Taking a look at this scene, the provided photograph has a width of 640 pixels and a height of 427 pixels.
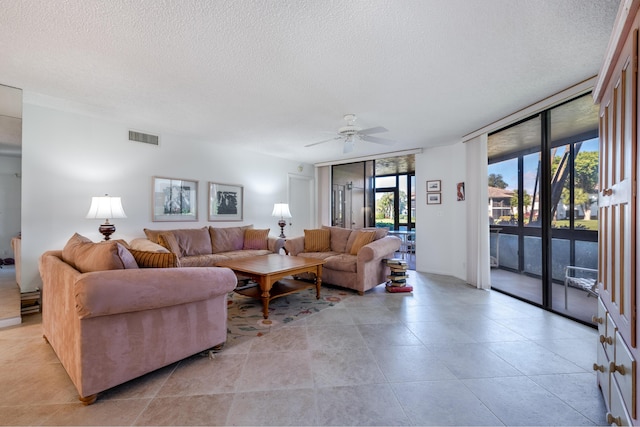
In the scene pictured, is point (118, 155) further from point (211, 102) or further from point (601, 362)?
point (601, 362)

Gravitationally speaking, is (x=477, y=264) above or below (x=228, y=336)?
above

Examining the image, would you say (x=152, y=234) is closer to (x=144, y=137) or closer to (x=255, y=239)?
(x=144, y=137)

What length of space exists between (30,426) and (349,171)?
6.07 meters

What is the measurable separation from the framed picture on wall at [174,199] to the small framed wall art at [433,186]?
14.2 ft

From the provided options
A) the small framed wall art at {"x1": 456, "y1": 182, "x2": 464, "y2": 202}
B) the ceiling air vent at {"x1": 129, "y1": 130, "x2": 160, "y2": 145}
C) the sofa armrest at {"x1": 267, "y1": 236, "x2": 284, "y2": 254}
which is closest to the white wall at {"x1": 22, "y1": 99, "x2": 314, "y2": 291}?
the ceiling air vent at {"x1": 129, "y1": 130, "x2": 160, "y2": 145}

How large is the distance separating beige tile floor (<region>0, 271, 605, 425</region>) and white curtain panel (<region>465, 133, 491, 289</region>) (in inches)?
51.4

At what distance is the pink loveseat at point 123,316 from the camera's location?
1.52 metres

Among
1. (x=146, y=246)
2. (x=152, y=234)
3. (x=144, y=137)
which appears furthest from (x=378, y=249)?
(x=144, y=137)

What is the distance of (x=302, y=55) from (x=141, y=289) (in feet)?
6.71

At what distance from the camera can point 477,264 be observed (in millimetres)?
4074

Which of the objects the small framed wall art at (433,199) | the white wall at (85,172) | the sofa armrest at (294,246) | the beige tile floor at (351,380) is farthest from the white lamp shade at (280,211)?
the beige tile floor at (351,380)

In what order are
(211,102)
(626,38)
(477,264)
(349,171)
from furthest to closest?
(349,171) → (477,264) → (211,102) → (626,38)

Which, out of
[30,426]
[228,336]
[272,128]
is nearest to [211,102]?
[272,128]

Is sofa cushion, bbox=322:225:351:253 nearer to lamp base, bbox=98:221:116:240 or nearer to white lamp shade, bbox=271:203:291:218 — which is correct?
white lamp shade, bbox=271:203:291:218
